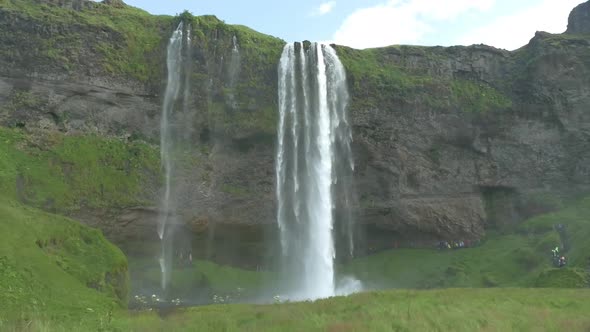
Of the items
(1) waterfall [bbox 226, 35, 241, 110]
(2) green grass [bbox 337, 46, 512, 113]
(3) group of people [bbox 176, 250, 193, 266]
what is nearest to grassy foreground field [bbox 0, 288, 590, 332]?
(3) group of people [bbox 176, 250, 193, 266]

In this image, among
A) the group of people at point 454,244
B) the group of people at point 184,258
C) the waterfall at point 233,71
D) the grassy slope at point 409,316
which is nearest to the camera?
the grassy slope at point 409,316

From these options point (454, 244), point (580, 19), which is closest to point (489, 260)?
point (454, 244)

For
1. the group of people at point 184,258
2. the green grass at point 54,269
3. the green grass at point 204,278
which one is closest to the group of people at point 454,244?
the green grass at point 204,278

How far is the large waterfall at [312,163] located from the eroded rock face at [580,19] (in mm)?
Answer: 31772

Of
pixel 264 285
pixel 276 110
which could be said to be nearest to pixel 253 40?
pixel 276 110

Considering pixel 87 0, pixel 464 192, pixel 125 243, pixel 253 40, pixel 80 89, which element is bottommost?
pixel 125 243

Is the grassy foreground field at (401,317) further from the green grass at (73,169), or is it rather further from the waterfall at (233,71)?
the waterfall at (233,71)

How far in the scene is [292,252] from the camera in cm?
4716

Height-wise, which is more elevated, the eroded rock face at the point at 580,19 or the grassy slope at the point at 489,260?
the eroded rock face at the point at 580,19

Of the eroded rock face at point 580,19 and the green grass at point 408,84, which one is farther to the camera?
the eroded rock face at point 580,19

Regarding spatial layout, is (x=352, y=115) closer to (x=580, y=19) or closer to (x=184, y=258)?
(x=184, y=258)

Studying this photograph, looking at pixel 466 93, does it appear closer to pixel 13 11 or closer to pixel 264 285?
pixel 264 285

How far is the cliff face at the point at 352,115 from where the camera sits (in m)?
44.7

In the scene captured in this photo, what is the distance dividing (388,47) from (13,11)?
36246 mm
